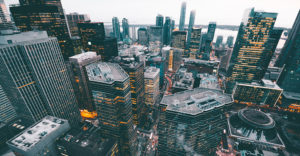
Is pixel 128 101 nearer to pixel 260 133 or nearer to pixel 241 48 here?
pixel 260 133

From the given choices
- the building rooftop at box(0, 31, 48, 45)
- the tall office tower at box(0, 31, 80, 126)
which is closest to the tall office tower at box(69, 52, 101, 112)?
the tall office tower at box(0, 31, 80, 126)

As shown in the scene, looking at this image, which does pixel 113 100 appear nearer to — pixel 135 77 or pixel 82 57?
pixel 135 77

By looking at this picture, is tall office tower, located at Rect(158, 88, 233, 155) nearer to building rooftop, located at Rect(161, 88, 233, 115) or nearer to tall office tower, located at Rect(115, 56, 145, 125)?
building rooftop, located at Rect(161, 88, 233, 115)

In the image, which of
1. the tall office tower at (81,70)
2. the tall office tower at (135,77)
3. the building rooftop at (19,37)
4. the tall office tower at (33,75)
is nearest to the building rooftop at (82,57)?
the tall office tower at (81,70)

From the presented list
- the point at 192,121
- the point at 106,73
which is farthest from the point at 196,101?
the point at 106,73

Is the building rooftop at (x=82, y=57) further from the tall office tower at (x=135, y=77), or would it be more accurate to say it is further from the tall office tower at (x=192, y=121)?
the tall office tower at (x=192, y=121)

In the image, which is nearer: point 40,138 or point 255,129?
point 40,138
